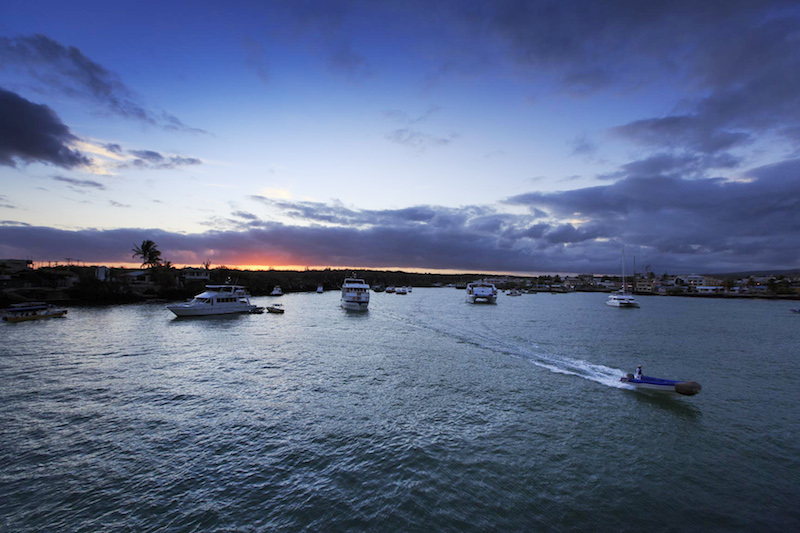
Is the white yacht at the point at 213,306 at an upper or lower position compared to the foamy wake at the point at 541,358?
upper

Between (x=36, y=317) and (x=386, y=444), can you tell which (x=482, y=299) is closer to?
(x=36, y=317)

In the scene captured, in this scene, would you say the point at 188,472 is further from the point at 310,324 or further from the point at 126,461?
the point at 310,324

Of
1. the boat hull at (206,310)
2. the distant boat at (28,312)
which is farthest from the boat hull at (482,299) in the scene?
the distant boat at (28,312)

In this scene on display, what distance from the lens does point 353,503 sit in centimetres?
1067

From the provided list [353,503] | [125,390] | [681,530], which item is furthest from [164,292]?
[681,530]

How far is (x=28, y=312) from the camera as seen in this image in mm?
51156

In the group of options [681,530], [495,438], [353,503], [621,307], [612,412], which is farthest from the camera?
[621,307]

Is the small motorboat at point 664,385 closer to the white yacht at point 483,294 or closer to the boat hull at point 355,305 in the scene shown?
the boat hull at point 355,305

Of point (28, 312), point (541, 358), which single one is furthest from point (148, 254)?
point (541, 358)

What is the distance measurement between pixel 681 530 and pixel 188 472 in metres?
15.7

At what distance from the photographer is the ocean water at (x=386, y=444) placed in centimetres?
1026

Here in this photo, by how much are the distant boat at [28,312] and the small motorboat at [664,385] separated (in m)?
71.5

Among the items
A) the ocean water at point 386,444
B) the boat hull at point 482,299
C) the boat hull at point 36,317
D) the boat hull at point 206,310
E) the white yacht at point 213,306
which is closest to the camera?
the ocean water at point 386,444

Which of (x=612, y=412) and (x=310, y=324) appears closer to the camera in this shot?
(x=612, y=412)
